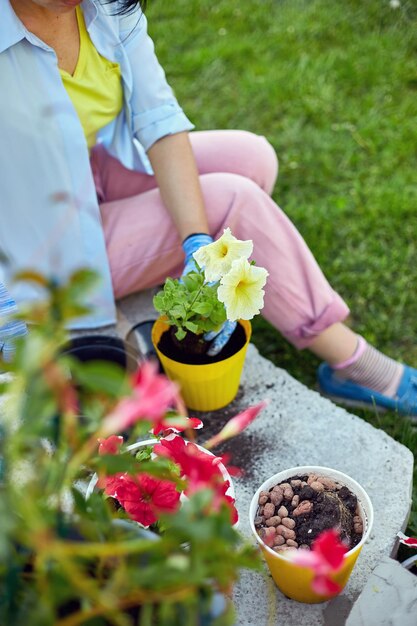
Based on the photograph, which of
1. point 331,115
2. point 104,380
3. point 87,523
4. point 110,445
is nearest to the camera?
point 104,380

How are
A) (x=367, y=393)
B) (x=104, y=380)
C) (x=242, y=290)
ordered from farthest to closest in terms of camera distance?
(x=367, y=393) < (x=242, y=290) < (x=104, y=380)

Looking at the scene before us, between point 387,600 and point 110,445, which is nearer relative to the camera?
point 110,445

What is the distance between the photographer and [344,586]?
1.30 meters

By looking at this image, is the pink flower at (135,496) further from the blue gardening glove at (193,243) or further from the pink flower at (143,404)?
the blue gardening glove at (193,243)

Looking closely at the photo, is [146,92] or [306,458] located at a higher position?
[146,92]

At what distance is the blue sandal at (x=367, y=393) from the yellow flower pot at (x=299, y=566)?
59cm

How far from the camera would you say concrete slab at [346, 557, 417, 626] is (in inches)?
45.3

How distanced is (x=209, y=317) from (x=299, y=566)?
1.66 ft

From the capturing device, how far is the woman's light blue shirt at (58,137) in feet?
5.23

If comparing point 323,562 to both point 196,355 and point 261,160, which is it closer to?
point 196,355

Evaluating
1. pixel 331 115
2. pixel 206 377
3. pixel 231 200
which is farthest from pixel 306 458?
pixel 331 115

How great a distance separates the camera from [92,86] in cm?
172

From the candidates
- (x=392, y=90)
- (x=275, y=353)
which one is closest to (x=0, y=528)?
(x=275, y=353)

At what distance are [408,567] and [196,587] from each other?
0.63m
